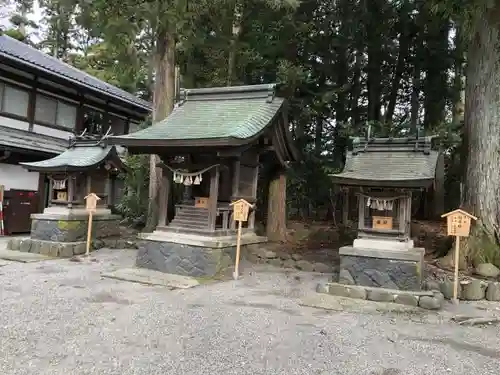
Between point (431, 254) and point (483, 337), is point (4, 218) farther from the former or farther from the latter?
point (483, 337)

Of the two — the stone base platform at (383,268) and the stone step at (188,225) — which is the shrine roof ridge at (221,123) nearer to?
the stone step at (188,225)

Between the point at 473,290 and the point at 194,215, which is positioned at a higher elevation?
the point at 194,215

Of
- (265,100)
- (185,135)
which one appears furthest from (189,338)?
(265,100)

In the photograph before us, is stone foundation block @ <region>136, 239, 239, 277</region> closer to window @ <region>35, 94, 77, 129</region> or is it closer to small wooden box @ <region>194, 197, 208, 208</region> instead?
small wooden box @ <region>194, 197, 208, 208</region>

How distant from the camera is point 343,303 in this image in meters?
6.68

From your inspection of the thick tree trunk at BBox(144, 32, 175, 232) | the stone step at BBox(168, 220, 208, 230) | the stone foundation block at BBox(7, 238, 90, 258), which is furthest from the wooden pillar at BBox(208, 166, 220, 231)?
the stone foundation block at BBox(7, 238, 90, 258)

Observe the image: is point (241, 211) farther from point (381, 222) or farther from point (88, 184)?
point (88, 184)

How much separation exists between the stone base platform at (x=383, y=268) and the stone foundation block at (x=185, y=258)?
2.37 m

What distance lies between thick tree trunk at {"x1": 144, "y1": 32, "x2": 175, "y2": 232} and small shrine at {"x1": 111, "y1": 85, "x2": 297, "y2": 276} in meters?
1.37

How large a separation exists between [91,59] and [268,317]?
23979 mm

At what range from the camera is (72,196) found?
36.4ft

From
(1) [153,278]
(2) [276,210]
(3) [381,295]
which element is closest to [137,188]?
(2) [276,210]

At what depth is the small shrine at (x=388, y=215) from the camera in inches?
281

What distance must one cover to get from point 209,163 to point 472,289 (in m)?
5.39
